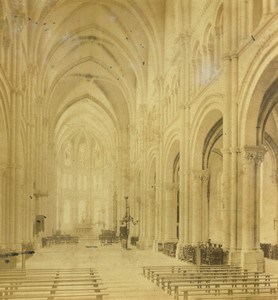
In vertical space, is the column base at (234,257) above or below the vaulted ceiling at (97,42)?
below

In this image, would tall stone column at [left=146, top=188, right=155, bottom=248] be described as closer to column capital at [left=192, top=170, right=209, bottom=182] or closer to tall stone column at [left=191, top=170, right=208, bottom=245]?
tall stone column at [left=191, top=170, right=208, bottom=245]

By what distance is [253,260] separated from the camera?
16.8 meters

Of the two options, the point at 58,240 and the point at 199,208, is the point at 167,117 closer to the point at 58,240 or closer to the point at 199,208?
the point at 199,208

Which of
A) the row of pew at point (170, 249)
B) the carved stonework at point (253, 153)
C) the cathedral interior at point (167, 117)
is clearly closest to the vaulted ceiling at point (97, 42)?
the cathedral interior at point (167, 117)

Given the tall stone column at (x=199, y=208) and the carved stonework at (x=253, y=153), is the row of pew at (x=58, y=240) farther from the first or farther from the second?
the carved stonework at (x=253, y=153)

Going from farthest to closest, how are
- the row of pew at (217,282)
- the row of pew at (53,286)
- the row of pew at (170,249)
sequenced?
the row of pew at (170,249)
the row of pew at (217,282)
the row of pew at (53,286)

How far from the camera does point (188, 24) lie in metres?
25.2

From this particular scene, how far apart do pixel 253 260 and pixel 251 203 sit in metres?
1.89

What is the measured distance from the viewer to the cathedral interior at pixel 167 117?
17125mm

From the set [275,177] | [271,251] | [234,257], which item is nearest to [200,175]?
[275,177]

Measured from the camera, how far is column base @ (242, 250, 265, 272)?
1670cm

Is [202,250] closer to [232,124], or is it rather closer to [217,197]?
[232,124]

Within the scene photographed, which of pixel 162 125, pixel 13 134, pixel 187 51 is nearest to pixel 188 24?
pixel 187 51

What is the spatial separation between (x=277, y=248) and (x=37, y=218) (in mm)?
13845
